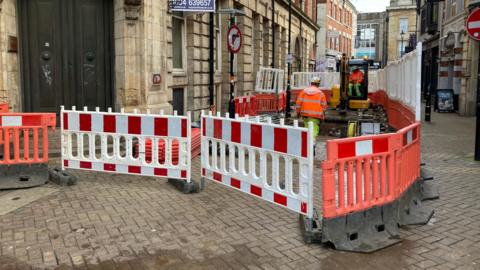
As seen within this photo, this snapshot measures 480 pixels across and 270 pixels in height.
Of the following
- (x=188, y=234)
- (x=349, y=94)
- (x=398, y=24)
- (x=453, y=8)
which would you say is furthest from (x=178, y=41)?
(x=398, y=24)

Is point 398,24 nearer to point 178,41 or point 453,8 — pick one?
point 453,8

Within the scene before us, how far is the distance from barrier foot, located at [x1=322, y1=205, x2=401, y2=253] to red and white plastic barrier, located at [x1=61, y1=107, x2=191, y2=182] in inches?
104

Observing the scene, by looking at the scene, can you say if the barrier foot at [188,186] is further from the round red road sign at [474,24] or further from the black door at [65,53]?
the round red road sign at [474,24]

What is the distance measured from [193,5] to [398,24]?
6488 centimetres

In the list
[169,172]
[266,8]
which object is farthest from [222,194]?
[266,8]

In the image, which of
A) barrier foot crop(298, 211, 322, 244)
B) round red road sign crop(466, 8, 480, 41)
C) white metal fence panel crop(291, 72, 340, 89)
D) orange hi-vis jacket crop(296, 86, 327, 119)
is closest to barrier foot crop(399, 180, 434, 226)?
barrier foot crop(298, 211, 322, 244)

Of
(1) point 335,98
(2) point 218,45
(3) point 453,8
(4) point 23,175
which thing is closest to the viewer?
(4) point 23,175

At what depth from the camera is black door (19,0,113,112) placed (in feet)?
35.3

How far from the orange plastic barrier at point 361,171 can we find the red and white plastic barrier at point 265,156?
9.9 inches

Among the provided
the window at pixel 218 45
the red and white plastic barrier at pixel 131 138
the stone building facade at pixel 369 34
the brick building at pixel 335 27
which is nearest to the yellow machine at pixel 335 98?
the window at pixel 218 45

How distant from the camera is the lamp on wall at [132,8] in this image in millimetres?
11117

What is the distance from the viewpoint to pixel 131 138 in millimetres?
7129

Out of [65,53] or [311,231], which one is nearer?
[311,231]

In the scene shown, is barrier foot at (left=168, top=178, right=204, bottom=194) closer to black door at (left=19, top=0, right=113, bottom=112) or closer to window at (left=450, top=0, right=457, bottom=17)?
black door at (left=19, top=0, right=113, bottom=112)
